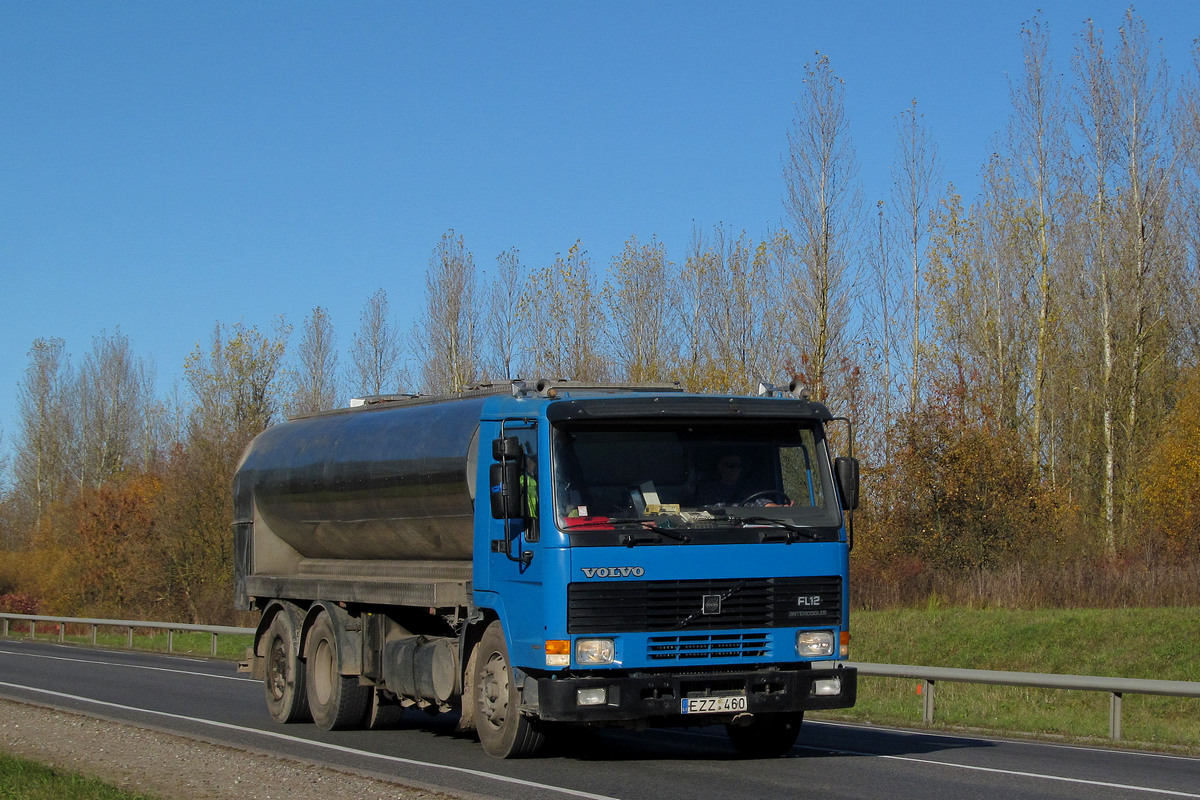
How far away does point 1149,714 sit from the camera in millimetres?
19219

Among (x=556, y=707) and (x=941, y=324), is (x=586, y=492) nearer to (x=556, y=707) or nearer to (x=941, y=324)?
(x=556, y=707)

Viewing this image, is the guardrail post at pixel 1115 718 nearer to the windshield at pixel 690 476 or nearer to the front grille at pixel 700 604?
the front grille at pixel 700 604

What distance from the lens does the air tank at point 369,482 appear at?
1229 cm

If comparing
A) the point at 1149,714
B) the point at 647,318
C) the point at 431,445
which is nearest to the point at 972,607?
the point at 1149,714

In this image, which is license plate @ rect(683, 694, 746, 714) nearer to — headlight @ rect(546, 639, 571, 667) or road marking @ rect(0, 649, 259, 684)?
headlight @ rect(546, 639, 571, 667)

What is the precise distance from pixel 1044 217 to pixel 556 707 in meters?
38.6

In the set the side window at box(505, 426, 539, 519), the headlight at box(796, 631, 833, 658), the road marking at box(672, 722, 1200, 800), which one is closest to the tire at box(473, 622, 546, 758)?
the side window at box(505, 426, 539, 519)

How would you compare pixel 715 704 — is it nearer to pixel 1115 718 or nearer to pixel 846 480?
pixel 846 480

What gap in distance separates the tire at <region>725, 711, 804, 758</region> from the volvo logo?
2203 millimetres

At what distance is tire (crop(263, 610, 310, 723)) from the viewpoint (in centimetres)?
1520

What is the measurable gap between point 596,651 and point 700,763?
75.1 inches

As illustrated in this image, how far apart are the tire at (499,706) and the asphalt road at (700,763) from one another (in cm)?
17

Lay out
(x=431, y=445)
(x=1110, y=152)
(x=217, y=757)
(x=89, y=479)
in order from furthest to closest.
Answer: (x=89, y=479)
(x=1110, y=152)
(x=431, y=445)
(x=217, y=757)

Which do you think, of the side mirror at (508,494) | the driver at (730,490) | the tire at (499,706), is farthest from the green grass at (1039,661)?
the side mirror at (508,494)
